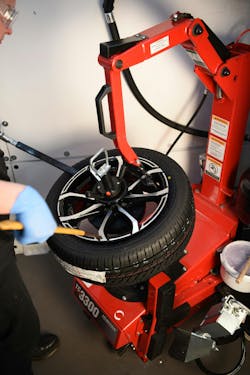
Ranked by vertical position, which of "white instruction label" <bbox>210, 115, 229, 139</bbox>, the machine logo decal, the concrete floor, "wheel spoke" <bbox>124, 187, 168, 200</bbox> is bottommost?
the concrete floor

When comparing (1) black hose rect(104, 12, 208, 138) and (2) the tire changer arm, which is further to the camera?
(1) black hose rect(104, 12, 208, 138)

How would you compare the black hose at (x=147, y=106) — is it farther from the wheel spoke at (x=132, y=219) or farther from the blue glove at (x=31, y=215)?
the blue glove at (x=31, y=215)

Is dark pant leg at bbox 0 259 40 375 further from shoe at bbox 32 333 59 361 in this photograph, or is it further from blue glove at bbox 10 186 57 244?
blue glove at bbox 10 186 57 244

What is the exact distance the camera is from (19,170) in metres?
1.82

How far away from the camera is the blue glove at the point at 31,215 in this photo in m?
0.80

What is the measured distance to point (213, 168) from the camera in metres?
1.53

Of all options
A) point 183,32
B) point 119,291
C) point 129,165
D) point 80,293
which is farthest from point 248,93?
point 80,293

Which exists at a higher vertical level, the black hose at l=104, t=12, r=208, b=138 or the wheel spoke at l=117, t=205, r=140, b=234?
the black hose at l=104, t=12, r=208, b=138

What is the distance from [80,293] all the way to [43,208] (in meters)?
0.81

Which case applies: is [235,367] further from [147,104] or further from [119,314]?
[147,104]

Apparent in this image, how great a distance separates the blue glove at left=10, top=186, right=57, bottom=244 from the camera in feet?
2.62

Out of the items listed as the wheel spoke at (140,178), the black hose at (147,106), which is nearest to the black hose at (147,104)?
the black hose at (147,106)

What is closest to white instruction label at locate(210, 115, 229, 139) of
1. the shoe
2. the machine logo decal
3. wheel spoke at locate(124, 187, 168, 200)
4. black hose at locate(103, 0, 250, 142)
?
black hose at locate(103, 0, 250, 142)

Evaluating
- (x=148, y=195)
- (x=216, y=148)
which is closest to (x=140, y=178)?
(x=148, y=195)
